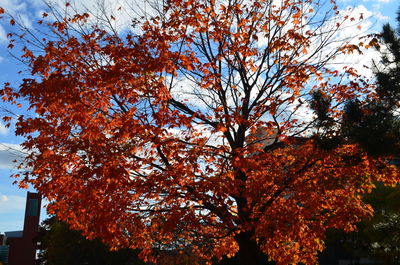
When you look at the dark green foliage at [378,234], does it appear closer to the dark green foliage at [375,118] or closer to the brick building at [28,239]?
the dark green foliage at [375,118]

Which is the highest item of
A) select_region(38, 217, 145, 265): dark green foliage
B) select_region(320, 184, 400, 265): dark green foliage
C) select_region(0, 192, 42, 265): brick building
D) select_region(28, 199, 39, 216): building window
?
select_region(28, 199, 39, 216): building window

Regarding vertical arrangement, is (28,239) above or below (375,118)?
above

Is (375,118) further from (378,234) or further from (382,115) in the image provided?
(378,234)

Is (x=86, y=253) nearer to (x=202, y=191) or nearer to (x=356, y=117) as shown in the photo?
(x=202, y=191)

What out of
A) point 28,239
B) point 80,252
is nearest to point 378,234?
point 80,252

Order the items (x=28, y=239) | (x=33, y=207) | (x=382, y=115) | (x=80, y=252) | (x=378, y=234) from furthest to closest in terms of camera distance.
Result: (x=33, y=207) < (x=28, y=239) < (x=80, y=252) < (x=378, y=234) < (x=382, y=115)

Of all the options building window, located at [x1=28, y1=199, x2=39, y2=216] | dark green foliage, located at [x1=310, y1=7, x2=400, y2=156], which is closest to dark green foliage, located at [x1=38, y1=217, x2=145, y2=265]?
building window, located at [x1=28, y1=199, x2=39, y2=216]

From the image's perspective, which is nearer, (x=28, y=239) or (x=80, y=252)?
(x=80, y=252)

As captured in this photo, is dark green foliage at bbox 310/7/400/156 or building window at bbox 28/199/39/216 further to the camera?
building window at bbox 28/199/39/216

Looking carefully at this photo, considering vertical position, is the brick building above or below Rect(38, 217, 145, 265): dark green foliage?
above

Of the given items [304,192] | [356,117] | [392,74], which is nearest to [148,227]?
[304,192]

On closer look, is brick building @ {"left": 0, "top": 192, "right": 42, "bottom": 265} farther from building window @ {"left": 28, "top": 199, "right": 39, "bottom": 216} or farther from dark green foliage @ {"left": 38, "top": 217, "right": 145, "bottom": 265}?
dark green foliage @ {"left": 38, "top": 217, "right": 145, "bottom": 265}

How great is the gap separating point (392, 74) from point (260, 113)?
3.84 m

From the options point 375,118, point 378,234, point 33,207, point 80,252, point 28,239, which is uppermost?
point 33,207
